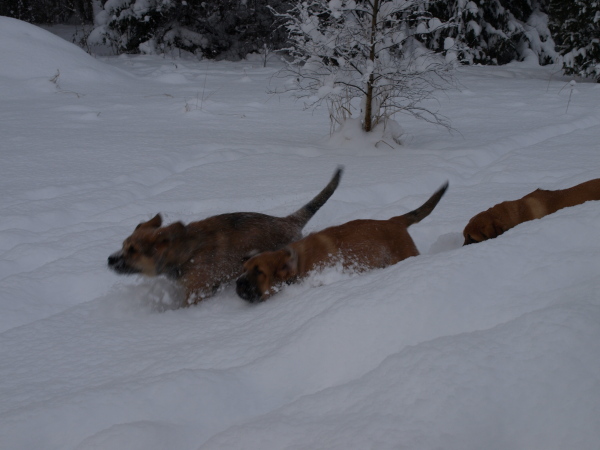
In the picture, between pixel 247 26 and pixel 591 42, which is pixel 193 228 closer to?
pixel 591 42

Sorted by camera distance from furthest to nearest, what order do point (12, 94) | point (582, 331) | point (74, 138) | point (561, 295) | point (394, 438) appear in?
point (12, 94), point (74, 138), point (561, 295), point (582, 331), point (394, 438)

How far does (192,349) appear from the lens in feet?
7.10

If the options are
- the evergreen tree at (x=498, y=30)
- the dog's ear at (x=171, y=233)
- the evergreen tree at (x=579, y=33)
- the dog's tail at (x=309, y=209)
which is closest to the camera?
the dog's ear at (x=171, y=233)

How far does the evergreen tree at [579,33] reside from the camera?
10.3 metres

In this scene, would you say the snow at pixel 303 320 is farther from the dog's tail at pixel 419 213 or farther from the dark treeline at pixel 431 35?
the dark treeline at pixel 431 35

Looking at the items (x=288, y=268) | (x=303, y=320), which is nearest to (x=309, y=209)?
(x=288, y=268)

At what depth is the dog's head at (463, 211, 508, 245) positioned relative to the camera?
3.12 m

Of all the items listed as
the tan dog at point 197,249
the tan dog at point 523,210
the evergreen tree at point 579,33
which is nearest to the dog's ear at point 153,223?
the tan dog at point 197,249

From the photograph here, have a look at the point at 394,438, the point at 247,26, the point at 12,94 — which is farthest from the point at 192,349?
the point at 247,26

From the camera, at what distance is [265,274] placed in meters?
2.97

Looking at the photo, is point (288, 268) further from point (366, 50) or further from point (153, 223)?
point (366, 50)

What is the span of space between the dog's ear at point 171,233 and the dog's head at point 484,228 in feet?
5.83

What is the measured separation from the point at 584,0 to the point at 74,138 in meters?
9.84

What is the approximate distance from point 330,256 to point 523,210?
4.16ft
